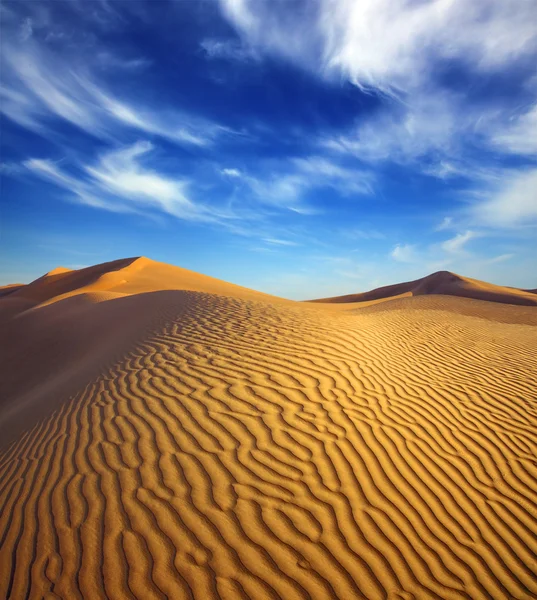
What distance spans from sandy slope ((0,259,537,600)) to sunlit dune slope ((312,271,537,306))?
877 inches

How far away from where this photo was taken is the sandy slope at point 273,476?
2.73 metres

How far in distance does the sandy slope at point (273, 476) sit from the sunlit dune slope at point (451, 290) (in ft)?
73.1

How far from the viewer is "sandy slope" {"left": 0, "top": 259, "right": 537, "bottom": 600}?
273 centimetres

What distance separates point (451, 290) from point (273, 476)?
3112 centimetres

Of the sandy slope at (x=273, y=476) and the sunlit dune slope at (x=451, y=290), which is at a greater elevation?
the sunlit dune slope at (x=451, y=290)

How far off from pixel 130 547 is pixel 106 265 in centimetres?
3394

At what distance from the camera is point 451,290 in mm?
30500

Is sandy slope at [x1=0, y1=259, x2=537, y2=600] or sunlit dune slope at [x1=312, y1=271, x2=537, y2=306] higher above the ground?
sunlit dune slope at [x1=312, y1=271, x2=537, y2=306]

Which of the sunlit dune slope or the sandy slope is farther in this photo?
the sunlit dune slope

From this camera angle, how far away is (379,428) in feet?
14.6

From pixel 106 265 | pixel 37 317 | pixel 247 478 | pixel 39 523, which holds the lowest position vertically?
pixel 39 523

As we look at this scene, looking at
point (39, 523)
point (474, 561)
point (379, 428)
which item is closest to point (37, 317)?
point (39, 523)

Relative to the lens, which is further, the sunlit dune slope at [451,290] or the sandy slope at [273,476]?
A: the sunlit dune slope at [451,290]

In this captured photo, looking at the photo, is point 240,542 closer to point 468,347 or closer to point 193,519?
point 193,519
